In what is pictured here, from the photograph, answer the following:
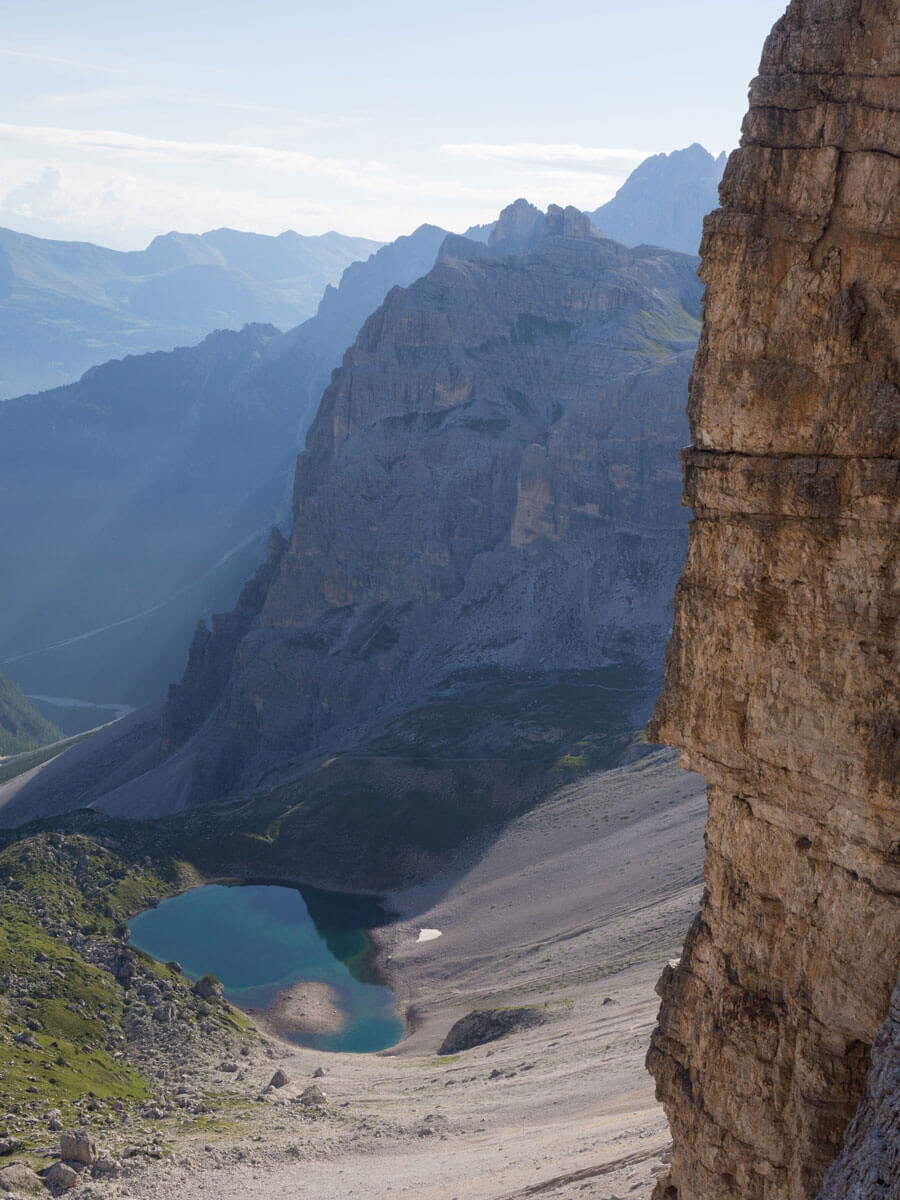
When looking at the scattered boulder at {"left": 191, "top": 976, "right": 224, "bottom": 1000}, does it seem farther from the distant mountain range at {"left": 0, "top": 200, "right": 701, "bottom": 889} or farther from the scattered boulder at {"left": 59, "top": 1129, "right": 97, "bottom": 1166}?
the distant mountain range at {"left": 0, "top": 200, "right": 701, "bottom": 889}

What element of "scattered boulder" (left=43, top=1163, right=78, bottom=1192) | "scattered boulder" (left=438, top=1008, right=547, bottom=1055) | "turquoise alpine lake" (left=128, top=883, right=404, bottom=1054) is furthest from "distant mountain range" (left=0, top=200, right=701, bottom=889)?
"scattered boulder" (left=43, top=1163, right=78, bottom=1192)

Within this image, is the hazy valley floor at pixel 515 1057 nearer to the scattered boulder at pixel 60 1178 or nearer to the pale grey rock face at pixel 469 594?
the scattered boulder at pixel 60 1178

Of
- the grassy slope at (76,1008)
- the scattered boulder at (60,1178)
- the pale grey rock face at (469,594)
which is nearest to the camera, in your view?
the scattered boulder at (60,1178)

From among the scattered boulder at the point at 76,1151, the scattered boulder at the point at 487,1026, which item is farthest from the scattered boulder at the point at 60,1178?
the scattered boulder at the point at 487,1026

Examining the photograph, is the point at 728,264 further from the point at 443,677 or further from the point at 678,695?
the point at 443,677

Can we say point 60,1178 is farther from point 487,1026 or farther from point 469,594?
point 469,594

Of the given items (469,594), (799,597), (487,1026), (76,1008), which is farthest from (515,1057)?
(469,594)

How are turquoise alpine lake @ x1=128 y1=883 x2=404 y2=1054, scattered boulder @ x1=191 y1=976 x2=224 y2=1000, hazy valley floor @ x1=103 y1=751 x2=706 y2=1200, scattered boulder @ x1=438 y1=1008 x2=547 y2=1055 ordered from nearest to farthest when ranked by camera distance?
hazy valley floor @ x1=103 y1=751 x2=706 y2=1200
scattered boulder @ x1=191 y1=976 x2=224 y2=1000
scattered boulder @ x1=438 y1=1008 x2=547 y2=1055
turquoise alpine lake @ x1=128 y1=883 x2=404 y2=1054
